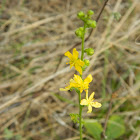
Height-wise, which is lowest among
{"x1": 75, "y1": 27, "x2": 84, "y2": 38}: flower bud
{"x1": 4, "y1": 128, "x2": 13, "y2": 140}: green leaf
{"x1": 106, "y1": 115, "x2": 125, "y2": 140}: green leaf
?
{"x1": 106, "y1": 115, "x2": 125, "y2": 140}: green leaf

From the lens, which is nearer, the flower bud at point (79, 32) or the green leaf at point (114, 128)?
the flower bud at point (79, 32)

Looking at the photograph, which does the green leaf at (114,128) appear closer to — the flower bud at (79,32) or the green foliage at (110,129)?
the green foliage at (110,129)

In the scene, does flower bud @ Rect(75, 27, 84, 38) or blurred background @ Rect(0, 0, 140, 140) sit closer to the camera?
flower bud @ Rect(75, 27, 84, 38)

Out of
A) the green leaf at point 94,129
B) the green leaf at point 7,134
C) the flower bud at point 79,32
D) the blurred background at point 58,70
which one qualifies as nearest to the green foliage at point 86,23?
the flower bud at point 79,32

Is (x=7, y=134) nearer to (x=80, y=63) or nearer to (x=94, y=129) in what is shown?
(x=94, y=129)

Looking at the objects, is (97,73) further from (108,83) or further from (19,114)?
(19,114)

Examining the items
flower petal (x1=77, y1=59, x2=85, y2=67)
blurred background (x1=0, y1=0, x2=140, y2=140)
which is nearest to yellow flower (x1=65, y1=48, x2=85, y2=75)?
flower petal (x1=77, y1=59, x2=85, y2=67)

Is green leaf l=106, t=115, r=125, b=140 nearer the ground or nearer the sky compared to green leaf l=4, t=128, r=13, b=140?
nearer the ground

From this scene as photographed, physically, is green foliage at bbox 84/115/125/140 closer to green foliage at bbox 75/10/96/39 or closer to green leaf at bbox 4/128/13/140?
green leaf at bbox 4/128/13/140

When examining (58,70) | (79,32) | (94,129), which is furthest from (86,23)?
(58,70)
